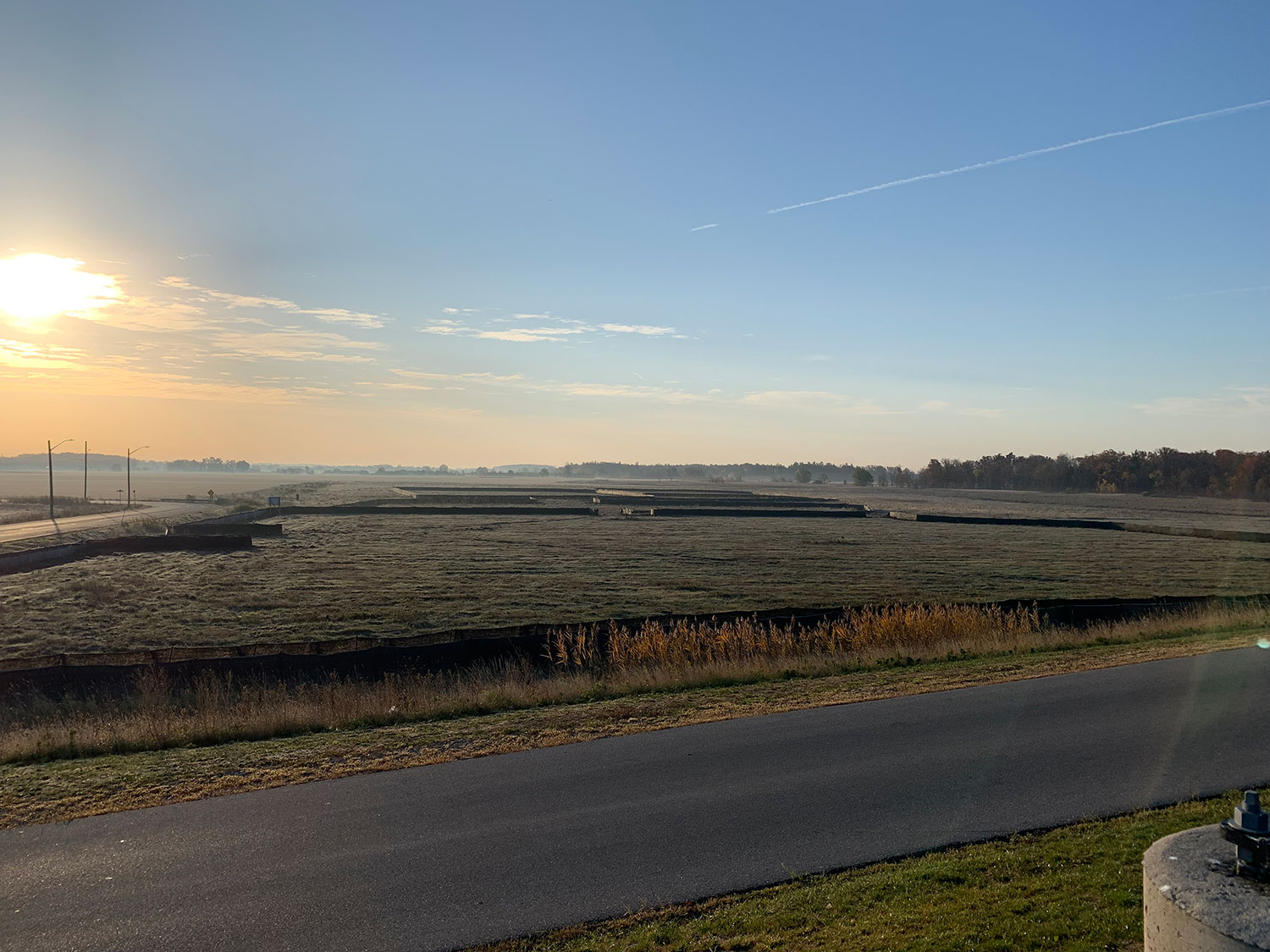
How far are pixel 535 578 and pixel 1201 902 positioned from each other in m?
34.8

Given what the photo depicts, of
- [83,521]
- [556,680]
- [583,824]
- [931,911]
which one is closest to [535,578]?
Result: [556,680]

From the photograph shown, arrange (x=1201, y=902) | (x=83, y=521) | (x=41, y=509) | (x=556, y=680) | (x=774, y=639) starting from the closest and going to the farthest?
(x=1201, y=902) → (x=556, y=680) → (x=774, y=639) → (x=83, y=521) → (x=41, y=509)

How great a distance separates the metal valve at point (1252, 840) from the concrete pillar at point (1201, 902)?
0.05 m

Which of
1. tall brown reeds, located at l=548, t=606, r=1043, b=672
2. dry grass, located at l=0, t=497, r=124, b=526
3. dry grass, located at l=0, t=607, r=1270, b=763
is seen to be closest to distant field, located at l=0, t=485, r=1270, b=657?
tall brown reeds, located at l=548, t=606, r=1043, b=672

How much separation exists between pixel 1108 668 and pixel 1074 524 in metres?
67.2

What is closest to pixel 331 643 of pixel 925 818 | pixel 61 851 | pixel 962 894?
pixel 61 851

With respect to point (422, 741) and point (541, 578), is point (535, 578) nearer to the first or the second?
point (541, 578)

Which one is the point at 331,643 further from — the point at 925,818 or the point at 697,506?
the point at 697,506

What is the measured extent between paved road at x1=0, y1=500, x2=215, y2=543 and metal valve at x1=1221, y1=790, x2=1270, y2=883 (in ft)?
198

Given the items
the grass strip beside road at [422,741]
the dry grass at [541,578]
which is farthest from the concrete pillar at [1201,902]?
the dry grass at [541,578]

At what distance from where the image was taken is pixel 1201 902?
146 inches

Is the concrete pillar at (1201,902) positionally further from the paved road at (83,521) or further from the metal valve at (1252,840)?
the paved road at (83,521)

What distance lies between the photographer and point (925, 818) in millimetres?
7969

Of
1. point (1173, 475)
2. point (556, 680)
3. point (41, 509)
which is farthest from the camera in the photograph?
point (1173, 475)
